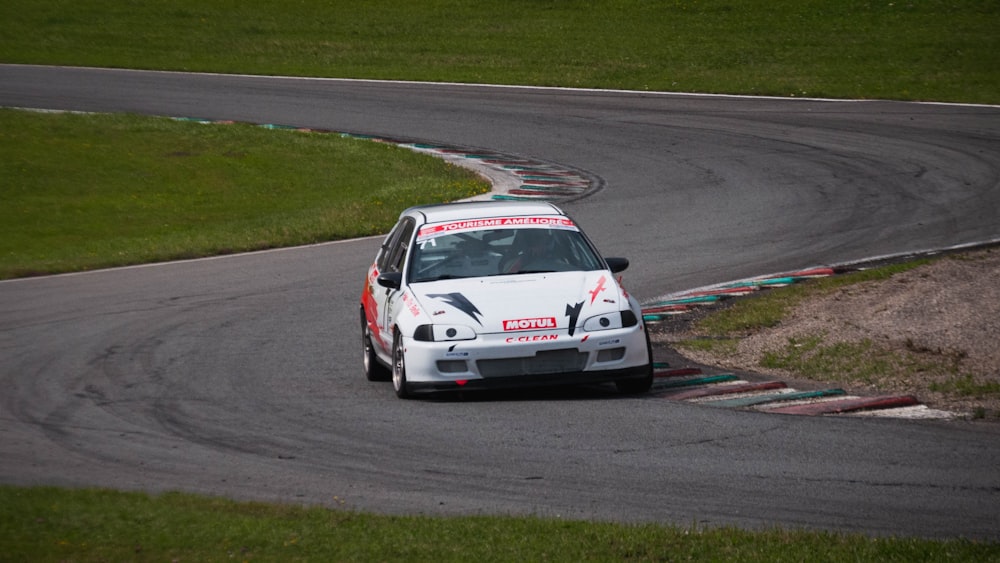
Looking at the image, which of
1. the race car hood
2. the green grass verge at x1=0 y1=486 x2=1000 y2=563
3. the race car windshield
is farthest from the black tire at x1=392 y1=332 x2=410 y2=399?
the green grass verge at x1=0 y1=486 x2=1000 y2=563

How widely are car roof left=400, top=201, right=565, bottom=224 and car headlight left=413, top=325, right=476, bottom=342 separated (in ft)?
5.47

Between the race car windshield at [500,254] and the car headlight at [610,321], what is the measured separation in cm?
86

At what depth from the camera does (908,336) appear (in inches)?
461

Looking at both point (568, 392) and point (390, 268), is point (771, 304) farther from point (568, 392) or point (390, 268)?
point (390, 268)

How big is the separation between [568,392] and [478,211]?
80.4 inches

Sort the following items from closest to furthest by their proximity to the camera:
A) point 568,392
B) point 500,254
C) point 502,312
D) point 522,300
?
point 502,312 → point 522,300 → point 568,392 → point 500,254

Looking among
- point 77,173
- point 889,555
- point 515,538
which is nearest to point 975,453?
point 889,555

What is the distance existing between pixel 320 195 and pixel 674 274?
874 centimetres

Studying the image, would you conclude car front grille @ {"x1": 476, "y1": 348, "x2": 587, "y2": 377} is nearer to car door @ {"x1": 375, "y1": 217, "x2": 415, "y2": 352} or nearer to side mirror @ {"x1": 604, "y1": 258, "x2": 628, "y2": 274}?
car door @ {"x1": 375, "y1": 217, "x2": 415, "y2": 352}

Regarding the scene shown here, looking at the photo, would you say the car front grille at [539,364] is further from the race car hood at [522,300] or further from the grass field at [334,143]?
the grass field at [334,143]

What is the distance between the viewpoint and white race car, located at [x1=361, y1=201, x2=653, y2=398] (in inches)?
407

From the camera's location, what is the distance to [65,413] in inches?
407

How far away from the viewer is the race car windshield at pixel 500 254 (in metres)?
11.3

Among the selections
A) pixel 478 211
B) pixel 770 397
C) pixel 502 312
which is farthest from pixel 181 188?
pixel 770 397
